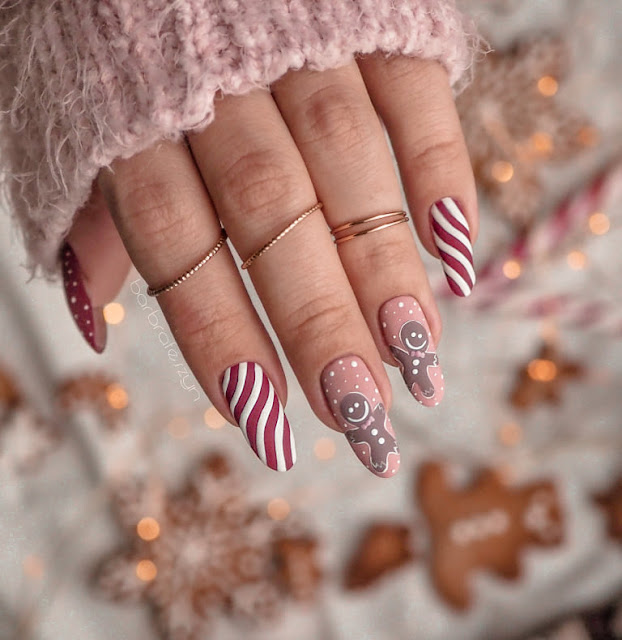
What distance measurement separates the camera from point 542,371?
1.16 m

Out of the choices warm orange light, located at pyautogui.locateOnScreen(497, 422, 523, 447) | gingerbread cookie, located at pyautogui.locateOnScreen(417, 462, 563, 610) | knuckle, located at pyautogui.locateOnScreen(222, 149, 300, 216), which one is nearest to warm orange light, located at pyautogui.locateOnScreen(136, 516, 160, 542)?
gingerbread cookie, located at pyautogui.locateOnScreen(417, 462, 563, 610)

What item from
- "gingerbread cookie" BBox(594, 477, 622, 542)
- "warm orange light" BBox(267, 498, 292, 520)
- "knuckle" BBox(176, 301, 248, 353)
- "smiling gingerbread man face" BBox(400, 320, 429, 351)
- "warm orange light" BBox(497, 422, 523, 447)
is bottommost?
"gingerbread cookie" BBox(594, 477, 622, 542)

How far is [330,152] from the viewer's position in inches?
21.5

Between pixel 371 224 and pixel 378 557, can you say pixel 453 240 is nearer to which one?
pixel 371 224

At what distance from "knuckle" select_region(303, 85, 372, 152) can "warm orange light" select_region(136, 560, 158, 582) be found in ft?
2.59

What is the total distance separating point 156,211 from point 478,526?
836 mm

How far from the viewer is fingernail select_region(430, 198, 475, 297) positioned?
0.56 m

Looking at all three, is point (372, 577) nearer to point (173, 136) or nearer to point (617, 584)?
point (617, 584)

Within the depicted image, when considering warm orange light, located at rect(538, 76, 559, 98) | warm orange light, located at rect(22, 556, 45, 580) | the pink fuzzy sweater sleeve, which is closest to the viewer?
the pink fuzzy sweater sleeve

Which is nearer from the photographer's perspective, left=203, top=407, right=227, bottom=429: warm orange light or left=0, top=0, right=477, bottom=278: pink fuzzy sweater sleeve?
left=0, top=0, right=477, bottom=278: pink fuzzy sweater sleeve

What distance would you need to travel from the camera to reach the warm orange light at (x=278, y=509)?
110 centimetres

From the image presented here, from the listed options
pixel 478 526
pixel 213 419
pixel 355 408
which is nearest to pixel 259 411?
pixel 355 408

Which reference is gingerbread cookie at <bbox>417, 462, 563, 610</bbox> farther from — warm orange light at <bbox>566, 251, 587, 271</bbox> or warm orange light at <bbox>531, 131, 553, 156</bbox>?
warm orange light at <bbox>531, 131, 553, 156</bbox>

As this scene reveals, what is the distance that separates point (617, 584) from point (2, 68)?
118 cm
